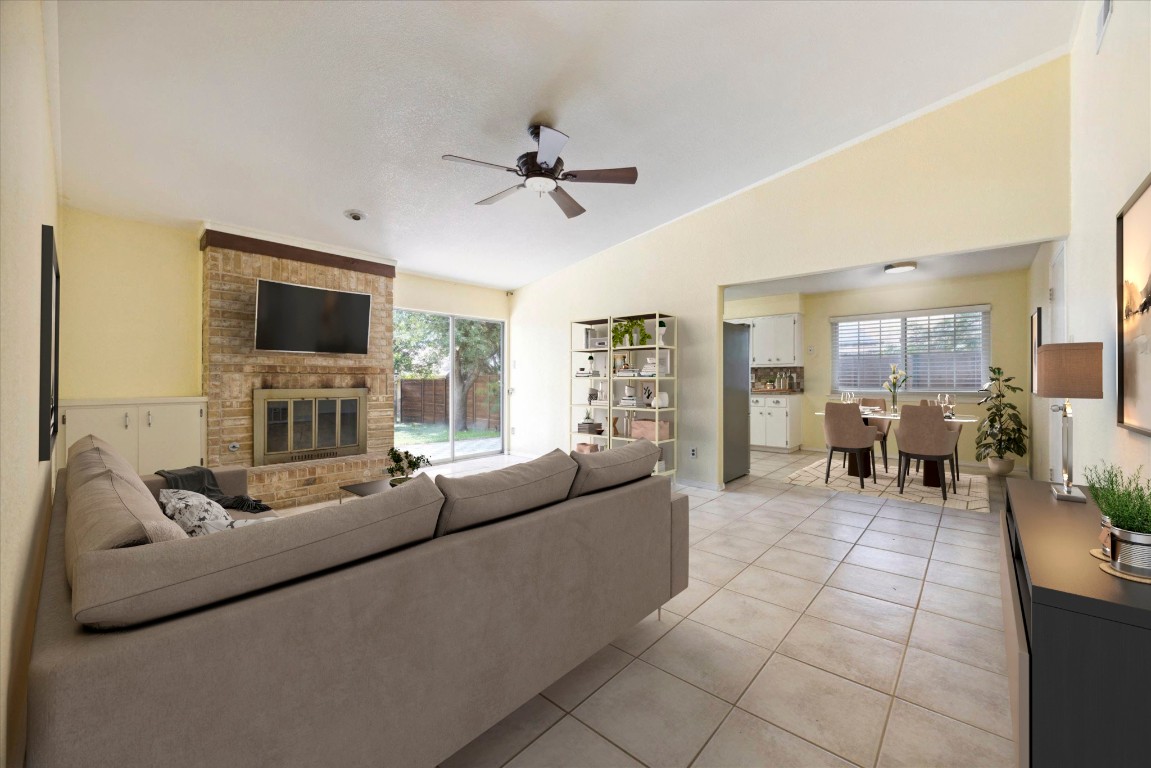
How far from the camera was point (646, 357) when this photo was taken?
5906mm

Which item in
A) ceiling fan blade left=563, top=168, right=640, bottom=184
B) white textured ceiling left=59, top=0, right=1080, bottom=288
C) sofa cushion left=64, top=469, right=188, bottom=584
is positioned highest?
white textured ceiling left=59, top=0, right=1080, bottom=288

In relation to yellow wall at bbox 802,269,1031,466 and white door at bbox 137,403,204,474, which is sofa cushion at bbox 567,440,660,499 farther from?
yellow wall at bbox 802,269,1031,466

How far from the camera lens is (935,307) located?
657cm

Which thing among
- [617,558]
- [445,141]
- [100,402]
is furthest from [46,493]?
[445,141]

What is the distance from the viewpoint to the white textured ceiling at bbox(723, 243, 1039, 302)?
5059 mm

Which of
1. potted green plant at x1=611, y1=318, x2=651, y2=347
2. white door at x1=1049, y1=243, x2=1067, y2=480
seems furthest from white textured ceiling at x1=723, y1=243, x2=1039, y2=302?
potted green plant at x1=611, y1=318, x2=651, y2=347

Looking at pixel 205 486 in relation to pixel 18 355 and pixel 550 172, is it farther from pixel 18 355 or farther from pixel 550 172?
pixel 550 172

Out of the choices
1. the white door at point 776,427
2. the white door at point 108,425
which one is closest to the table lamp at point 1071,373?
the white door at point 776,427

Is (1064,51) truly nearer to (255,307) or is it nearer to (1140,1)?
(1140,1)

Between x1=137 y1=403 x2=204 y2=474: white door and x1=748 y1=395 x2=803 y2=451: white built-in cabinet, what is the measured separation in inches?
269

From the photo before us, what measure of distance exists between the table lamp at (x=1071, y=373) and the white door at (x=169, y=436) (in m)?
5.88

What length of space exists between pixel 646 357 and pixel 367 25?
428cm

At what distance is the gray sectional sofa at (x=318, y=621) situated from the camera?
0.90 meters

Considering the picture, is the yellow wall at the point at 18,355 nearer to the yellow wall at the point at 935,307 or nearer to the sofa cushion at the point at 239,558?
the sofa cushion at the point at 239,558
